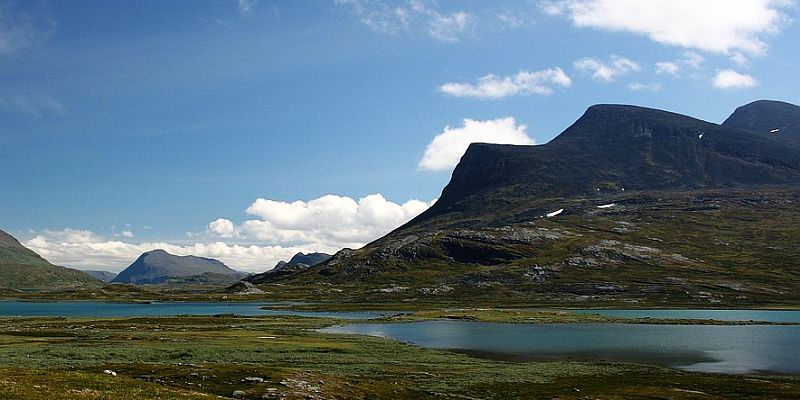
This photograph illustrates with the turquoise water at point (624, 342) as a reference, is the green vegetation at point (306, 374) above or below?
above

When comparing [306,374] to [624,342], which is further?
[624,342]

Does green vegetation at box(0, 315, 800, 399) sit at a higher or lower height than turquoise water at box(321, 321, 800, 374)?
higher

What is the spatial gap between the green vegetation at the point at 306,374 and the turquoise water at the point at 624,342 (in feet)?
35.7

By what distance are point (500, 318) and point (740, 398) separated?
379 feet

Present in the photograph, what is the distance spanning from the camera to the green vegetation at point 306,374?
4272 centimetres

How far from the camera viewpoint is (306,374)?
178 ft

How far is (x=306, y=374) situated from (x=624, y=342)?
75.0m

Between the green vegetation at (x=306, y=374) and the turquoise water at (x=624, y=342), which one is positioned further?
the turquoise water at (x=624, y=342)

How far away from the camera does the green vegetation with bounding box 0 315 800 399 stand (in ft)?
140

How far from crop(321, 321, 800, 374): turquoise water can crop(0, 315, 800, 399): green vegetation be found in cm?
1089

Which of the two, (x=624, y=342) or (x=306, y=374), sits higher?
(x=306, y=374)

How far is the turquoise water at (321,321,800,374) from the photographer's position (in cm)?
8588

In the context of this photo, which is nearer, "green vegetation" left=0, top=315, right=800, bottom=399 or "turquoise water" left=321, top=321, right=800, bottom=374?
"green vegetation" left=0, top=315, right=800, bottom=399

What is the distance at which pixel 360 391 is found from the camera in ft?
165
